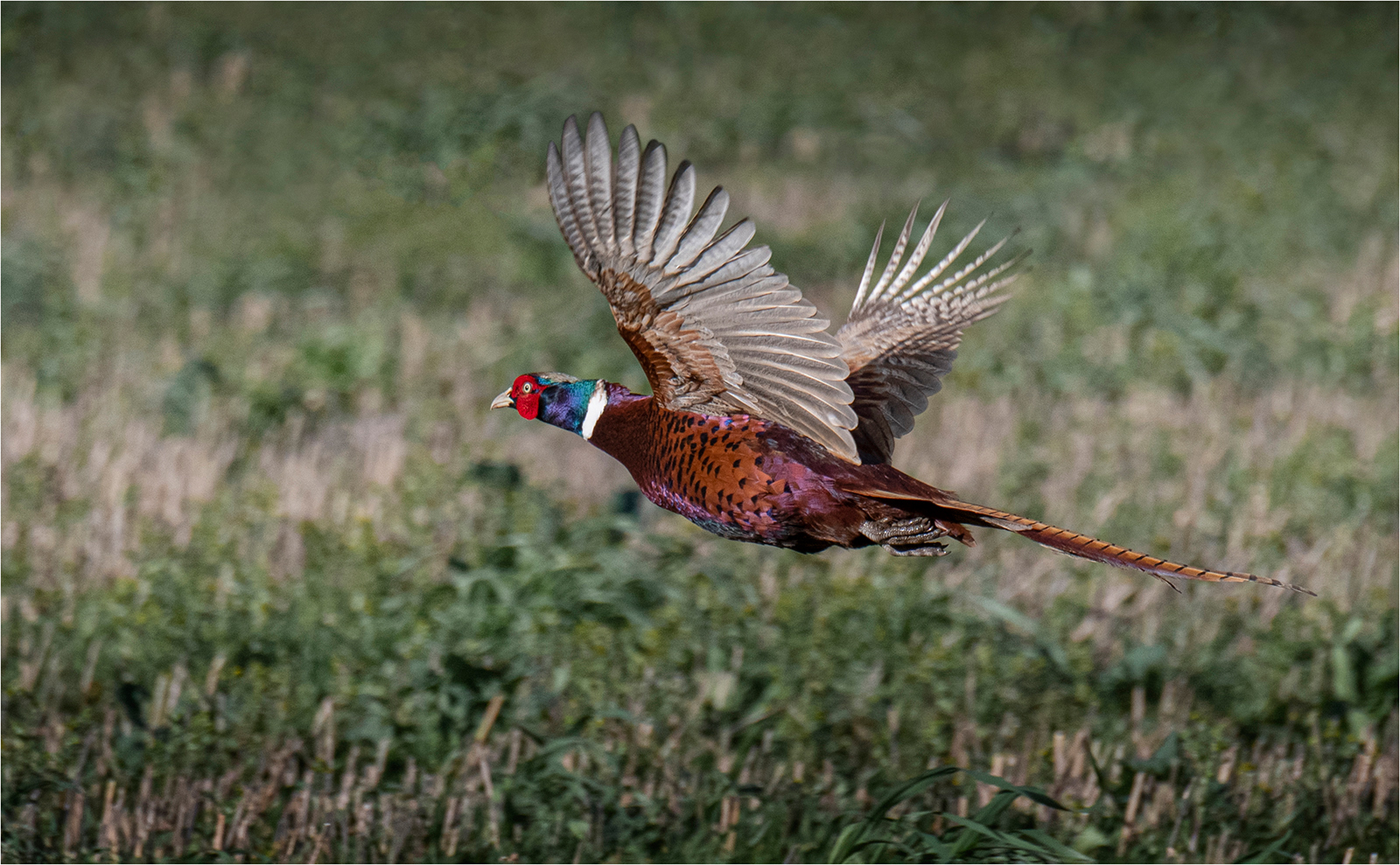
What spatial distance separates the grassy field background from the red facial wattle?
1.46 m

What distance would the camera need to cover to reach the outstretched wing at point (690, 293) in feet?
8.29

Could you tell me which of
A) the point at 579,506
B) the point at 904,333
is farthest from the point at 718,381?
the point at 579,506

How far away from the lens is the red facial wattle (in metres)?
2.79

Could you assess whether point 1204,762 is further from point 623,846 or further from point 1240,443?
point 1240,443

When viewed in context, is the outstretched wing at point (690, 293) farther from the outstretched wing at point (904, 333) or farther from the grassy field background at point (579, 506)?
the grassy field background at point (579, 506)

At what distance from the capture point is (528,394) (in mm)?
2795

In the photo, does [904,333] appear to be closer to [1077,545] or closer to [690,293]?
[690,293]

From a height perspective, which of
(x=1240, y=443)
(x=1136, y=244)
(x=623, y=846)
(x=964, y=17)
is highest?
(x=964, y=17)

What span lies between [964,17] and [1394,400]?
32.1ft

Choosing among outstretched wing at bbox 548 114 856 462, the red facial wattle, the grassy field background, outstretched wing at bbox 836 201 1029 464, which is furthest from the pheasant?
the grassy field background

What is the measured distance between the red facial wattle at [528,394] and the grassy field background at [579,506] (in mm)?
1455

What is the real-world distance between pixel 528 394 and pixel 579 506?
135 inches

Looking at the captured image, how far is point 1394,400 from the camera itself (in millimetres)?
8320

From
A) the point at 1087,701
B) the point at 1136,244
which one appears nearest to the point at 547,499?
→ the point at 1087,701
